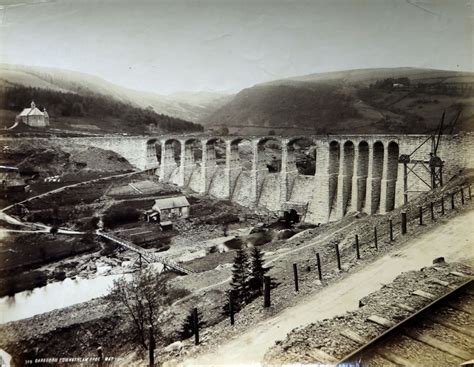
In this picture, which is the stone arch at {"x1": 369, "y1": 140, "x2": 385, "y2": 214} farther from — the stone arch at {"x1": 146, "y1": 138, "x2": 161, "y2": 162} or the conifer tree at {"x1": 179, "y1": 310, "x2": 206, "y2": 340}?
the stone arch at {"x1": 146, "y1": 138, "x2": 161, "y2": 162}

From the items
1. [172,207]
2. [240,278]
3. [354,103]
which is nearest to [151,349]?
[240,278]

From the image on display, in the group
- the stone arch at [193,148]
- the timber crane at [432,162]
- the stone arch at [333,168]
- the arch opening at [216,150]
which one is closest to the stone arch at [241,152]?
the arch opening at [216,150]

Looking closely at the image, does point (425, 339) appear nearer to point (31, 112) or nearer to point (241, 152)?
point (241, 152)

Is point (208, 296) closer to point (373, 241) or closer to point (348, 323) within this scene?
point (348, 323)

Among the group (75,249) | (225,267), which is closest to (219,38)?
(225,267)

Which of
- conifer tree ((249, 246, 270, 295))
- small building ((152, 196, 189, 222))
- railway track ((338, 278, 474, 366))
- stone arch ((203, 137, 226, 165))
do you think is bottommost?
railway track ((338, 278, 474, 366))

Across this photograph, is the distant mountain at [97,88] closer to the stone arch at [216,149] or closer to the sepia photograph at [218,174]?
the sepia photograph at [218,174]

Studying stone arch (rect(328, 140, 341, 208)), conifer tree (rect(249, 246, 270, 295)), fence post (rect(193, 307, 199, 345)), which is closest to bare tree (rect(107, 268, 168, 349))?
fence post (rect(193, 307, 199, 345))
